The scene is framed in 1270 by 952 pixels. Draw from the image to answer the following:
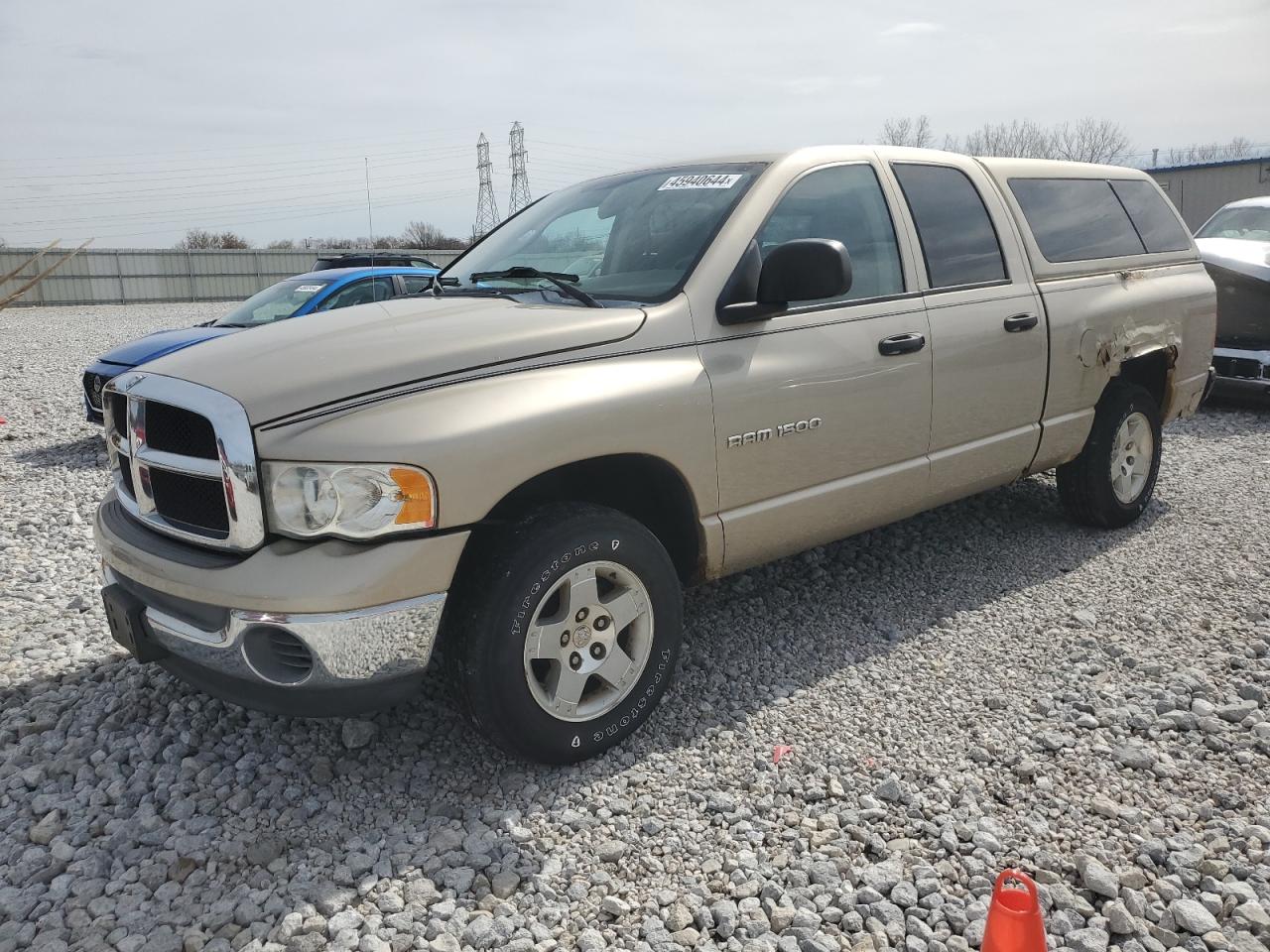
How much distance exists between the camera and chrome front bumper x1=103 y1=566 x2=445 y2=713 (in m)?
2.66

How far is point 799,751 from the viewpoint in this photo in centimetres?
331

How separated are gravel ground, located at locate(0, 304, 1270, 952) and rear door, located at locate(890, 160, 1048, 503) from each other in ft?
2.25

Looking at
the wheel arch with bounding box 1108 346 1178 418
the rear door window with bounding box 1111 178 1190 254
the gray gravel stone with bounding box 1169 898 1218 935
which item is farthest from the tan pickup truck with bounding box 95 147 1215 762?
the gray gravel stone with bounding box 1169 898 1218 935

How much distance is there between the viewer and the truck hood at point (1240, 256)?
8.74 meters

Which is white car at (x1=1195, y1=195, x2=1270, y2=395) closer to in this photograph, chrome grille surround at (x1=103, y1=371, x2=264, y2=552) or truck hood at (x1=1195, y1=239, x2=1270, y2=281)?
truck hood at (x1=1195, y1=239, x2=1270, y2=281)

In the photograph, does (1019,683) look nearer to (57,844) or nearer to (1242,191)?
(57,844)

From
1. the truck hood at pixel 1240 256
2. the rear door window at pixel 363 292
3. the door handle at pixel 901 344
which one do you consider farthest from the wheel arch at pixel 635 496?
the truck hood at pixel 1240 256

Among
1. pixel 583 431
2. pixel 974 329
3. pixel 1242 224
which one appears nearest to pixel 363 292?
pixel 974 329

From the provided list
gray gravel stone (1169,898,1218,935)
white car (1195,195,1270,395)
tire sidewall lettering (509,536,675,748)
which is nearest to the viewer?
gray gravel stone (1169,898,1218,935)

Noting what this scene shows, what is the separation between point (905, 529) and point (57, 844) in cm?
424

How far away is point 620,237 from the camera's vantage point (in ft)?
12.6

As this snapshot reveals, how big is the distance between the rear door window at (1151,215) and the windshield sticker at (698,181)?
2.83 m

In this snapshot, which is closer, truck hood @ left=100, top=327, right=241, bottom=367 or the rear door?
the rear door

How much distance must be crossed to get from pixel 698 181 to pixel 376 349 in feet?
5.15
